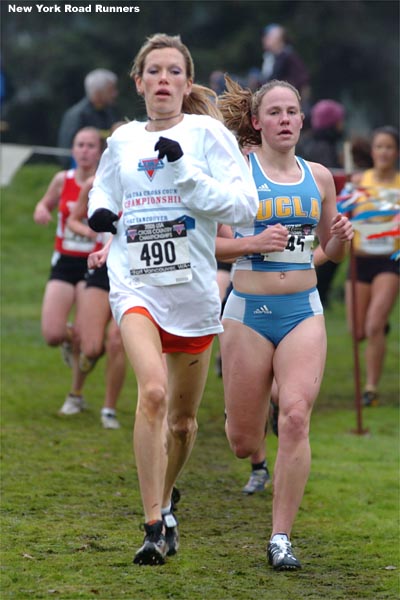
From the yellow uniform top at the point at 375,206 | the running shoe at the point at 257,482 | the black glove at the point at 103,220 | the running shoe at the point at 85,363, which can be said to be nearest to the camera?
the black glove at the point at 103,220

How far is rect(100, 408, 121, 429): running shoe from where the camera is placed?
10.2 m

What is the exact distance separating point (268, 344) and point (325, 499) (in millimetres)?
2122

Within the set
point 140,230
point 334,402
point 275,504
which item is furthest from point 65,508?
point 334,402

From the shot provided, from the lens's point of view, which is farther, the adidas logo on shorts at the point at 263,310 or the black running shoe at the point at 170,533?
the adidas logo on shorts at the point at 263,310

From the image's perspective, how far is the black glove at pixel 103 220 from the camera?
5996 mm

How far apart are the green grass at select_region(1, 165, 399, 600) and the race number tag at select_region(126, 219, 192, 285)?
1.31 m

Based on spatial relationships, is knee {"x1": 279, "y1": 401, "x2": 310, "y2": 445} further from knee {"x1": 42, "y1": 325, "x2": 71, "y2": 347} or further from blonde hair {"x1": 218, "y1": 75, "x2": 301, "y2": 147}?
knee {"x1": 42, "y1": 325, "x2": 71, "y2": 347}

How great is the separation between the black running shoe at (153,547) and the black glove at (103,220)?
1.36 metres

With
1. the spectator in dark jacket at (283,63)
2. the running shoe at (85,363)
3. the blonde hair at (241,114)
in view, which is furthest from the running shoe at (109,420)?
the spectator in dark jacket at (283,63)

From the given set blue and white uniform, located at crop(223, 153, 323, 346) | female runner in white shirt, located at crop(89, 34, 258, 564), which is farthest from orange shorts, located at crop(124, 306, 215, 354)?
blue and white uniform, located at crop(223, 153, 323, 346)

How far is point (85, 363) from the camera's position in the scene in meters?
10.5

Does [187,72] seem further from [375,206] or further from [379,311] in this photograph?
[379,311]

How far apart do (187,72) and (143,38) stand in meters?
23.5

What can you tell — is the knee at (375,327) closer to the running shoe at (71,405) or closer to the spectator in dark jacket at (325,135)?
the spectator in dark jacket at (325,135)
